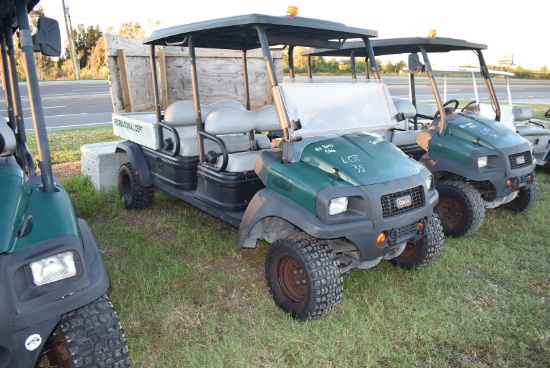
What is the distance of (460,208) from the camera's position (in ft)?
14.7

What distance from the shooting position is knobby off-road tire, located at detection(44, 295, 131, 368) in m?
1.99

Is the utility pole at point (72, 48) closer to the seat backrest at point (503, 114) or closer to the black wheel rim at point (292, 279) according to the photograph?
the seat backrest at point (503, 114)

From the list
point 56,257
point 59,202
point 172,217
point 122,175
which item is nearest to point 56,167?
point 122,175

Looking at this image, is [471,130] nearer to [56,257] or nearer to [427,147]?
[427,147]

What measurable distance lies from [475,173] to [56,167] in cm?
592

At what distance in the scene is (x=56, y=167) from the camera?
698 cm

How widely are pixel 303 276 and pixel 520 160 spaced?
2843mm

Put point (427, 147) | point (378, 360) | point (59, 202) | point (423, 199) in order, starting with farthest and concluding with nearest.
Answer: point (427, 147) < point (423, 199) < point (378, 360) < point (59, 202)

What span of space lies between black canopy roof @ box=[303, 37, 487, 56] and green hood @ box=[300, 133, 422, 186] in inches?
81.0

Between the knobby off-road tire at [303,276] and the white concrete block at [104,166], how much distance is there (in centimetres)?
336

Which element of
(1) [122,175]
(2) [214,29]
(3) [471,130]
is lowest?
(1) [122,175]

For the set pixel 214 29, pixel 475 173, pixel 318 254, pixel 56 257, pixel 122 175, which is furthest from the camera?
pixel 122 175

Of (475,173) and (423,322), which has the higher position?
(475,173)

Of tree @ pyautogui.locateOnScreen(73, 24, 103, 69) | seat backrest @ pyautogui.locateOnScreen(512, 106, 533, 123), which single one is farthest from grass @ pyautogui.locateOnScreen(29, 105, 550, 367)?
tree @ pyautogui.locateOnScreen(73, 24, 103, 69)
